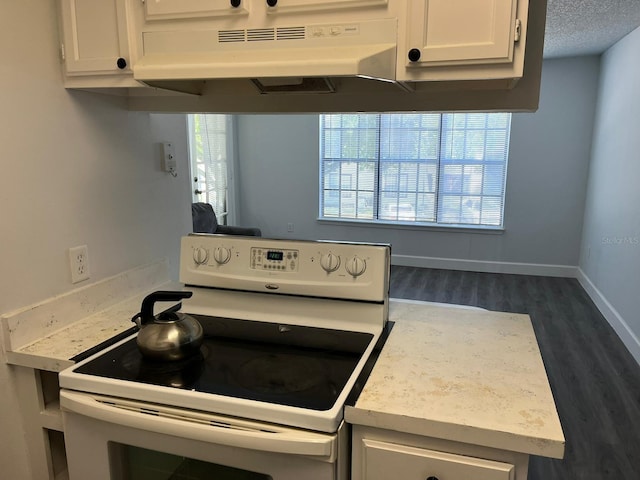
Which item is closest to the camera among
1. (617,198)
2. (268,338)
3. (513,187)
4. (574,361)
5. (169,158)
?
(268,338)

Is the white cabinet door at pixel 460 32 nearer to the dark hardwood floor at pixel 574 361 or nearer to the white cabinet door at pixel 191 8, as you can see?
the white cabinet door at pixel 191 8

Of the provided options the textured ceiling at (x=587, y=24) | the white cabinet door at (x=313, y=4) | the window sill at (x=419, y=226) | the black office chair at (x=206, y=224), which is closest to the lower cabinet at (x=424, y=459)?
the white cabinet door at (x=313, y=4)

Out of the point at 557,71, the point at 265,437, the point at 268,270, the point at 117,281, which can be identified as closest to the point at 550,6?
the point at 557,71

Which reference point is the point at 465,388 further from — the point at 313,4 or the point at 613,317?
the point at 613,317

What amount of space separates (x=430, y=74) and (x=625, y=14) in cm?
328

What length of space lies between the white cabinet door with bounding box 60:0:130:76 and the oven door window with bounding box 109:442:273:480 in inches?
42.7

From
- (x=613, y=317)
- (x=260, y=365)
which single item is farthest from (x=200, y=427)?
(x=613, y=317)

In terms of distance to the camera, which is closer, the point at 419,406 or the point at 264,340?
the point at 419,406

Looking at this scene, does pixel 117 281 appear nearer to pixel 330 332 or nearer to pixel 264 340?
pixel 264 340

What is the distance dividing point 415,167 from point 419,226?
71cm

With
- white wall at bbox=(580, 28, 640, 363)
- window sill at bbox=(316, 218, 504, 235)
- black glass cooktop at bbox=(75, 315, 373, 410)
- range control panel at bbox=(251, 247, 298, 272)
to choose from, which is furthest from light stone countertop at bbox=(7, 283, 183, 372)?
window sill at bbox=(316, 218, 504, 235)

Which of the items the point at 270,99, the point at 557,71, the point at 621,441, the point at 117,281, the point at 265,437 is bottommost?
the point at 621,441

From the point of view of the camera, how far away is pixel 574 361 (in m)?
3.40

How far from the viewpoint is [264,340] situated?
4.86 ft
